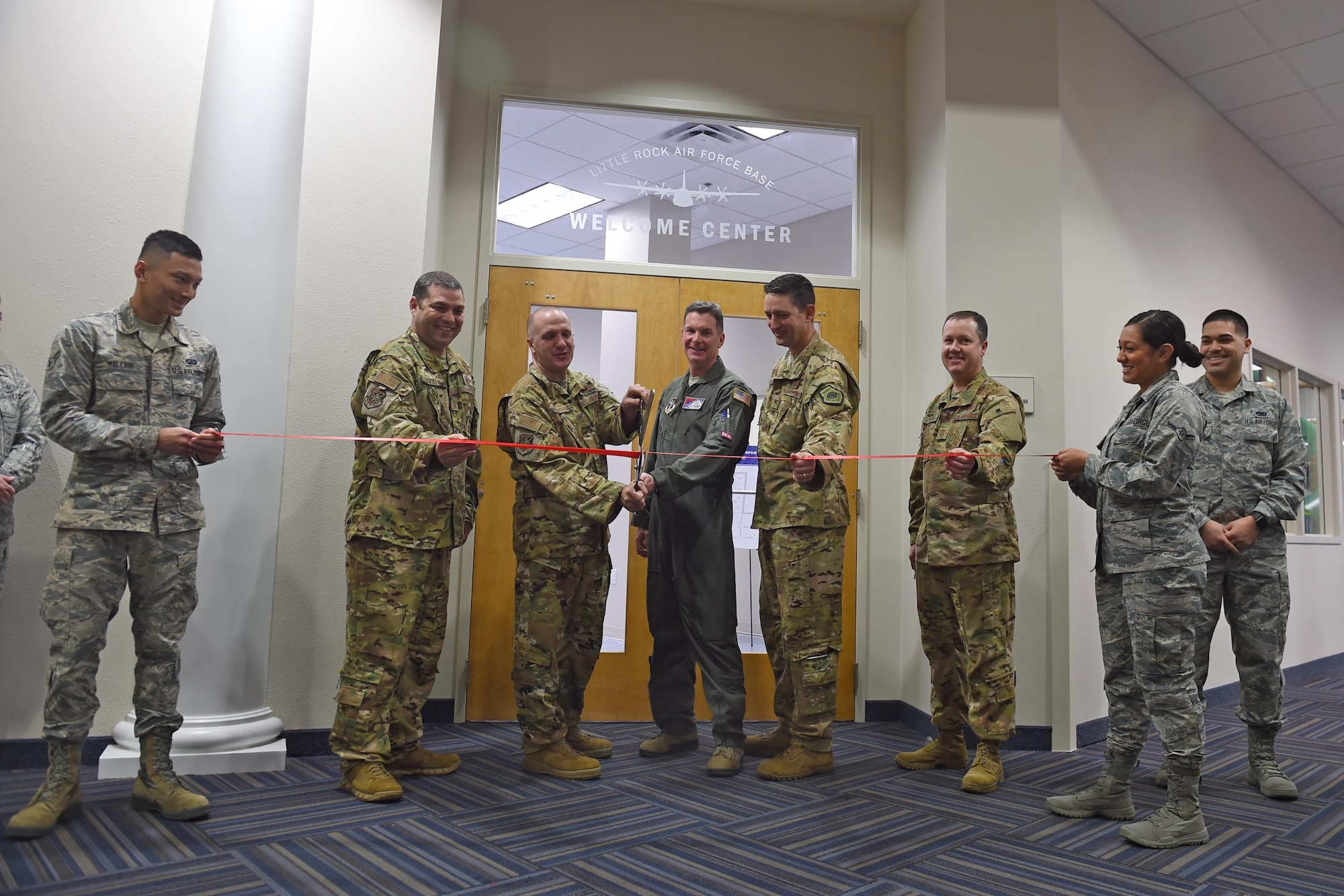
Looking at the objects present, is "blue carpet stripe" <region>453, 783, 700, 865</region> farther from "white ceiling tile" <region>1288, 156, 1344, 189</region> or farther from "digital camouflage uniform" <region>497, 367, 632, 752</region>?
"white ceiling tile" <region>1288, 156, 1344, 189</region>

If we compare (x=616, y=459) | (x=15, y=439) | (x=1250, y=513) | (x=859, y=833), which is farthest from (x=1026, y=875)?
(x=15, y=439)

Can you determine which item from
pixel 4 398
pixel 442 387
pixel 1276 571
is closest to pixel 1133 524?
pixel 1276 571

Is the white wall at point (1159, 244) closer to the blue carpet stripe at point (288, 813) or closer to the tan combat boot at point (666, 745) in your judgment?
the tan combat boot at point (666, 745)

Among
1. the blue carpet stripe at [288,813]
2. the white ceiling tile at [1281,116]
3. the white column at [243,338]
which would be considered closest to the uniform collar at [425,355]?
the white column at [243,338]

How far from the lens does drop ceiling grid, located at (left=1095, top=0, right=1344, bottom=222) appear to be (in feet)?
14.2

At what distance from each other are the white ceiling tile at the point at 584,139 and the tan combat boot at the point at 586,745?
2648mm

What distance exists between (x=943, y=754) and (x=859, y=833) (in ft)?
3.06

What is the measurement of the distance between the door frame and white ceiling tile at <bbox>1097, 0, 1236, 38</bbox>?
1.39m

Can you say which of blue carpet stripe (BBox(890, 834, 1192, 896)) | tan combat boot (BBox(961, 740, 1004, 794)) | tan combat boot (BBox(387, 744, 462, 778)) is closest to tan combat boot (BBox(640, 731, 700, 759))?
tan combat boot (BBox(387, 744, 462, 778))

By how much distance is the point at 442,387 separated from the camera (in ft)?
9.50

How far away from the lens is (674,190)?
421cm

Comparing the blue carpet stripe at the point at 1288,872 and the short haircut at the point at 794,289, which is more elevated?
the short haircut at the point at 794,289

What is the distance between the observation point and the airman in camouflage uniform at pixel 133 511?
234cm

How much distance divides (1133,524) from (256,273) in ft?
10.0
